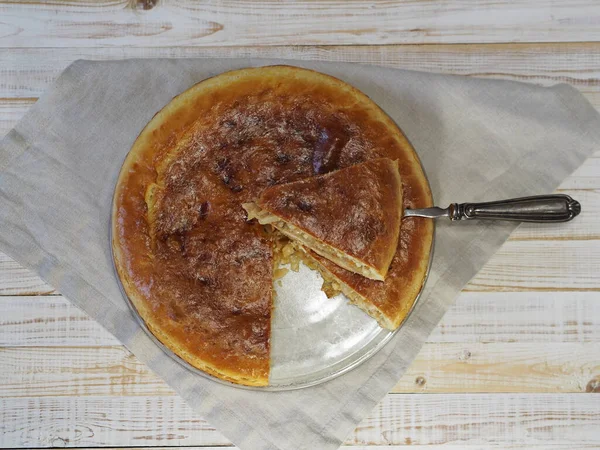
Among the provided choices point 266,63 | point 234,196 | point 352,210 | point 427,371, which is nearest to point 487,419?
point 427,371

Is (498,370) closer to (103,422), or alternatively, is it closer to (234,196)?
(234,196)

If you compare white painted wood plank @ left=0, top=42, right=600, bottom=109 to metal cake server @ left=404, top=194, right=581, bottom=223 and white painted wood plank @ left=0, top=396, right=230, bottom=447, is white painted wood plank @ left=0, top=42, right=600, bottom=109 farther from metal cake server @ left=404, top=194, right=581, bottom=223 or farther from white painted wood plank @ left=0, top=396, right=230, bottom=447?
→ white painted wood plank @ left=0, top=396, right=230, bottom=447

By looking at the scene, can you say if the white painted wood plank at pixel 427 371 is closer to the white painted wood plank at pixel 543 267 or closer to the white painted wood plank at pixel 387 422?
the white painted wood plank at pixel 387 422

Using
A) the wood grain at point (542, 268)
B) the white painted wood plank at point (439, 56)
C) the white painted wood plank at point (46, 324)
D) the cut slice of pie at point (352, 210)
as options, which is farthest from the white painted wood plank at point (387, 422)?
the white painted wood plank at point (439, 56)

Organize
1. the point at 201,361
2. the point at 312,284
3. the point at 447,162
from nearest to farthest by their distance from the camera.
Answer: the point at 201,361 < the point at 312,284 < the point at 447,162

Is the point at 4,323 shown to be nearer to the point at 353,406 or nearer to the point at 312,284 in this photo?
the point at 312,284

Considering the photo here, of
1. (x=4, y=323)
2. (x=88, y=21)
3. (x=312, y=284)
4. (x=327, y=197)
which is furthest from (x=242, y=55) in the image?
(x=4, y=323)
